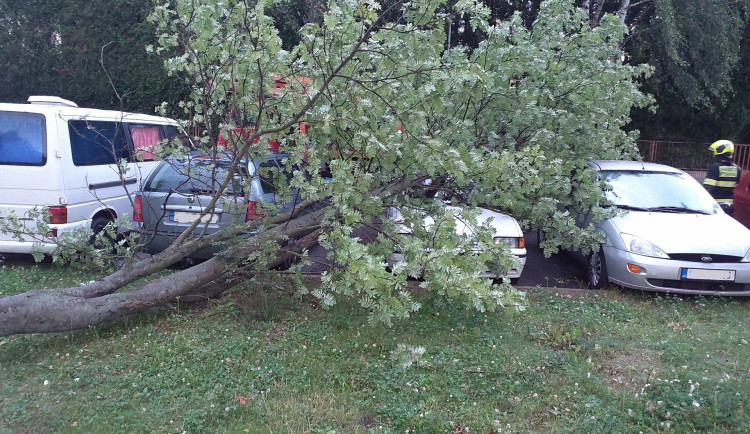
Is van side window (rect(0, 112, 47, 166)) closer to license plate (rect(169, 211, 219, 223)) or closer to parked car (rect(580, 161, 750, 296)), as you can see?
license plate (rect(169, 211, 219, 223))

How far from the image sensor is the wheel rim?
22.2 feet

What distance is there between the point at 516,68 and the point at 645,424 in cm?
371

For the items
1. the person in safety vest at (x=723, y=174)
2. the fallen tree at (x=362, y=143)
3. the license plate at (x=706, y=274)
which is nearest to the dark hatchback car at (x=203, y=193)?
the fallen tree at (x=362, y=143)

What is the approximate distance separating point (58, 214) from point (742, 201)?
922 centimetres

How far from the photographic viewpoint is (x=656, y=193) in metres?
7.25

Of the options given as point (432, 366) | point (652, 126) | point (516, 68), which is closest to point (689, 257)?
point (516, 68)

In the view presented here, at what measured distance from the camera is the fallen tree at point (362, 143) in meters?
4.46

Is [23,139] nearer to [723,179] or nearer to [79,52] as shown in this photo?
[723,179]

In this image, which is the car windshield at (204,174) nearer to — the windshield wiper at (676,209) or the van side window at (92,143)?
the van side window at (92,143)

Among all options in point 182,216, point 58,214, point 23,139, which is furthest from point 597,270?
point 23,139

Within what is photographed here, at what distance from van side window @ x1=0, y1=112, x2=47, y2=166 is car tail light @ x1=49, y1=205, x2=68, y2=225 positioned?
0.50 m

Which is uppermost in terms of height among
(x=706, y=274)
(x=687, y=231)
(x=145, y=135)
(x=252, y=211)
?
(x=145, y=135)

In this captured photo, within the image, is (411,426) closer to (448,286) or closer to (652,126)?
(448,286)

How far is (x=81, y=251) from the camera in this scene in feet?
17.9
